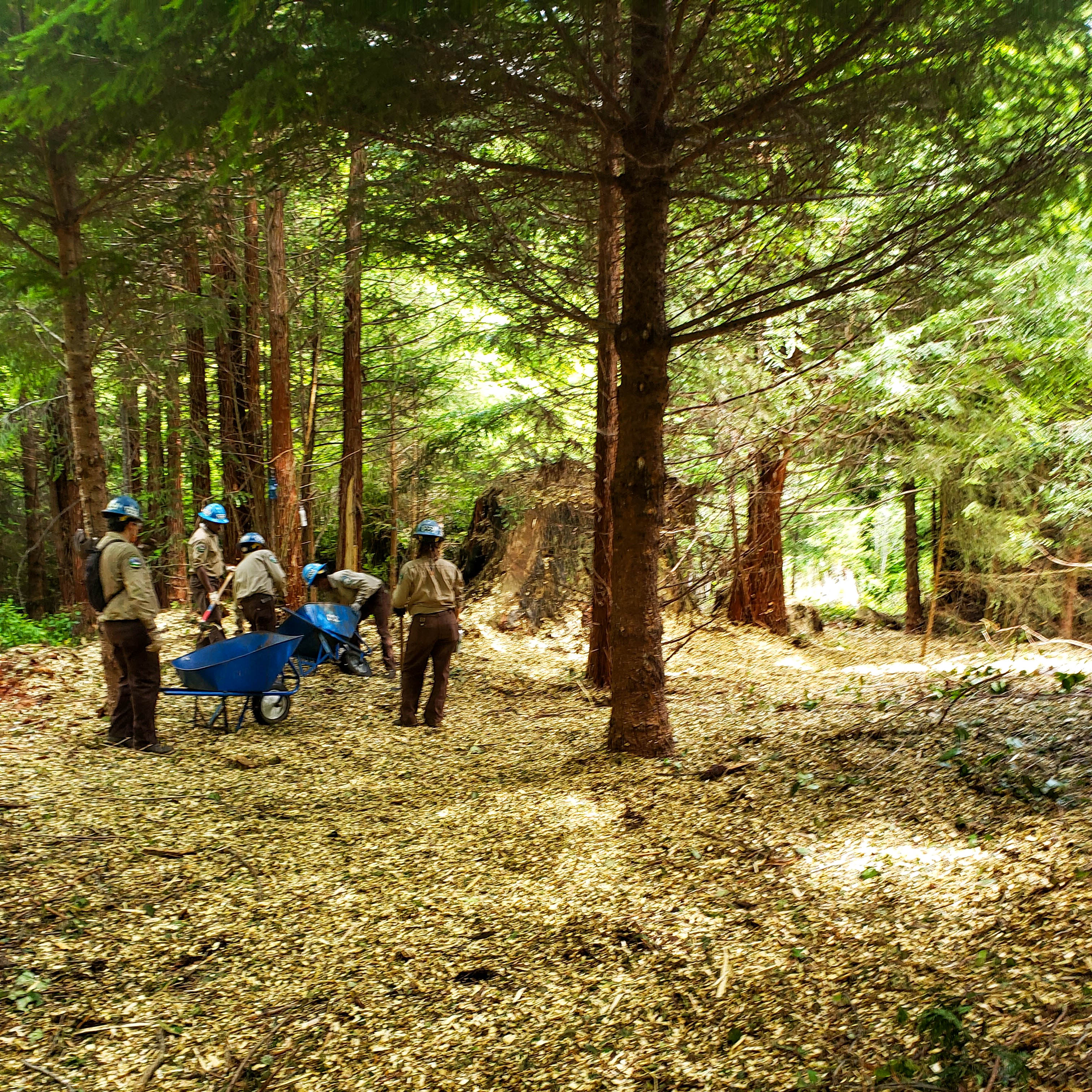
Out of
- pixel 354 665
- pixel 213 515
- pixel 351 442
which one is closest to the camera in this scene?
pixel 213 515

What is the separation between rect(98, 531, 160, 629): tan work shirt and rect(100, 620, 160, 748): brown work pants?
82 mm

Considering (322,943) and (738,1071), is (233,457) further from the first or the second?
(738,1071)

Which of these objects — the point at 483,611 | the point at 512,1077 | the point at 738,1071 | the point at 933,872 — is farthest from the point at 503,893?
the point at 483,611

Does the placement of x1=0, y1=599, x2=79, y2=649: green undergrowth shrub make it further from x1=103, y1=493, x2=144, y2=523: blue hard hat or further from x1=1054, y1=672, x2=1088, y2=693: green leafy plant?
x1=1054, y1=672, x2=1088, y2=693: green leafy plant

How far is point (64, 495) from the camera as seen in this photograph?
15.7 metres

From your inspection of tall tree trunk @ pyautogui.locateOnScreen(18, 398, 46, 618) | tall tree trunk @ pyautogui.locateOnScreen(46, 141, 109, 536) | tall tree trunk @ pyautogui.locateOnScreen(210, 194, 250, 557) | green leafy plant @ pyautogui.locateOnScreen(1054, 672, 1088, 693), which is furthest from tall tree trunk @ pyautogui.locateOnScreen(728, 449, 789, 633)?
tall tree trunk @ pyautogui.locateOnScreen(18, 398, 46, 618)

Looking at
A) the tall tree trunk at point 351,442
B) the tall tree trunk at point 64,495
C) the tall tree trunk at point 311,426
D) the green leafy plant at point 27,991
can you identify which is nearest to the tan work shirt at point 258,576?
the tall tree trunk at point 311,426

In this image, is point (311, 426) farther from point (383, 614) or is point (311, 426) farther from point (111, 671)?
point (111, 671)

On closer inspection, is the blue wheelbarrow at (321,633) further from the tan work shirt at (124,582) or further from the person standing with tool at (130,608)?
the tan work shirt at (124,582)

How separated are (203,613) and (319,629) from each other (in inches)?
102

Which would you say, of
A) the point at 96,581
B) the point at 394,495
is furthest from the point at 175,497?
the point at 96,581

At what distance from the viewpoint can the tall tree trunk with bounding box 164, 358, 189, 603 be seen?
12031 mm

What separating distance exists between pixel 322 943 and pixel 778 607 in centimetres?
963

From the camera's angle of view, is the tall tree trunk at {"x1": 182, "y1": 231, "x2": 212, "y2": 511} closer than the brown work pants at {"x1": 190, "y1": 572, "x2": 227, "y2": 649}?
No
